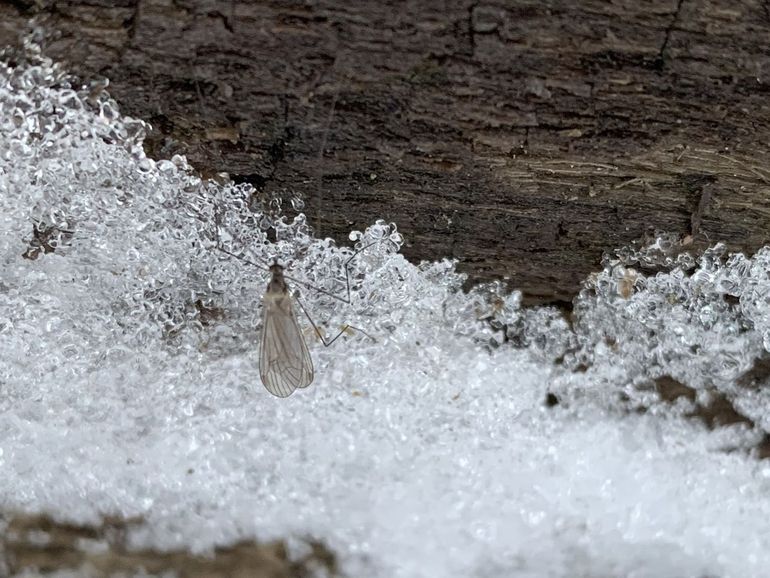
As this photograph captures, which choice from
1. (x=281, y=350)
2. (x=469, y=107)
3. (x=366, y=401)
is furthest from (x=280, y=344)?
(x=469, y=107)

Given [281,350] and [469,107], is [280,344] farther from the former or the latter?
[469,107]

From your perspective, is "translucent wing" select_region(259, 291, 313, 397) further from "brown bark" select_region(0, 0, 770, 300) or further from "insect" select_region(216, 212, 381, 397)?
"brown bark" select_region(0, 0, 770, 300)

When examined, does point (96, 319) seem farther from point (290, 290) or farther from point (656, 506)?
point (656, 506)

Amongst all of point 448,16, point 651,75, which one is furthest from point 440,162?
point 651,75

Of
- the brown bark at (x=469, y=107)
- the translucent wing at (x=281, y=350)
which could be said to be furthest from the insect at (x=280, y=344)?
the brown bark at (x=469, y=107)

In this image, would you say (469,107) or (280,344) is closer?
(469,107)

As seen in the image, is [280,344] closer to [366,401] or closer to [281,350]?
[281,350]

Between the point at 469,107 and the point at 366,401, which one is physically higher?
the point at 469,107

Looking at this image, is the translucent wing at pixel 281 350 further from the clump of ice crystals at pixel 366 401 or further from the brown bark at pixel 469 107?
the brown bark at pixel 469 107

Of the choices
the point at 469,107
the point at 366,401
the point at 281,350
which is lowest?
the point at 366,401
